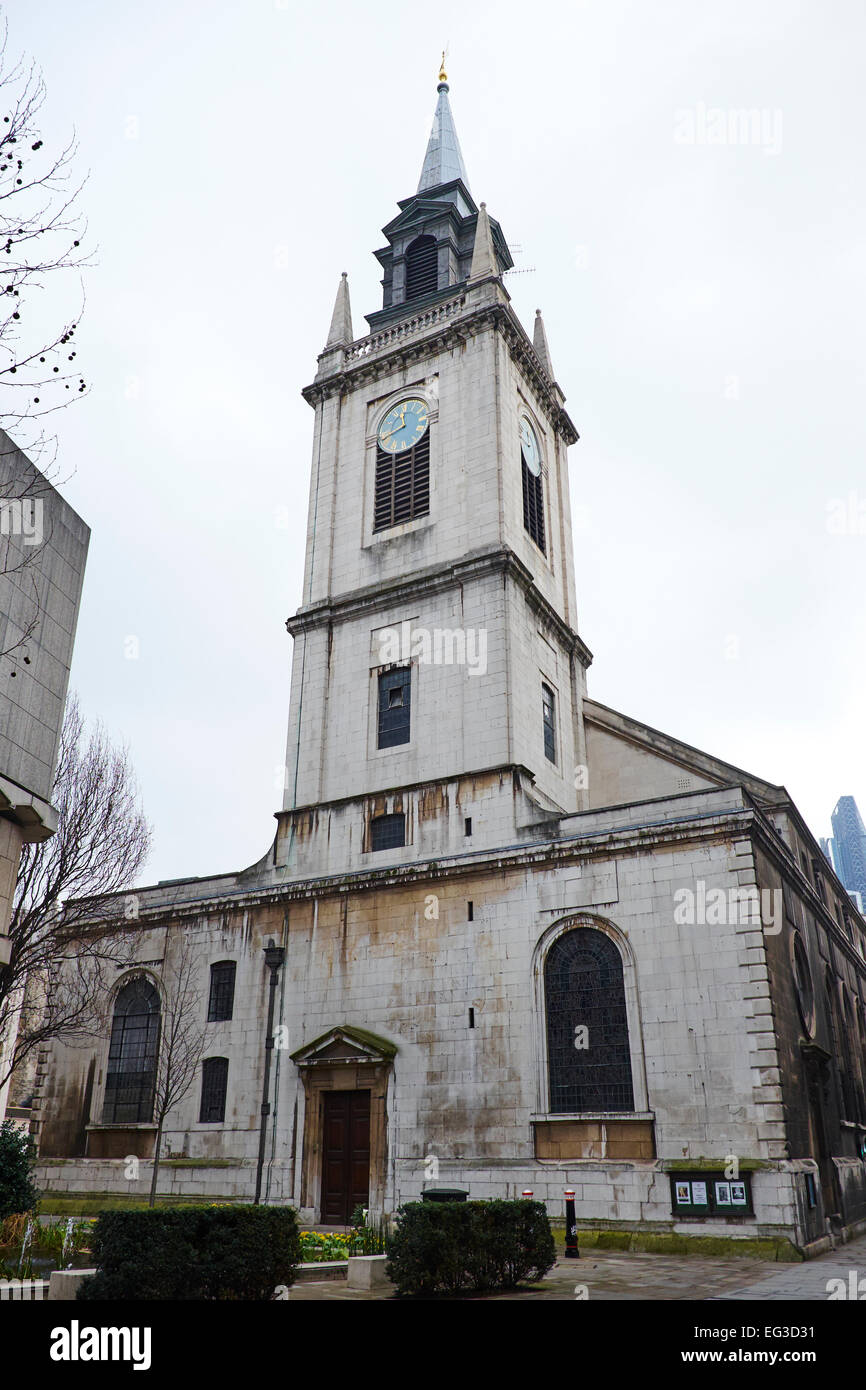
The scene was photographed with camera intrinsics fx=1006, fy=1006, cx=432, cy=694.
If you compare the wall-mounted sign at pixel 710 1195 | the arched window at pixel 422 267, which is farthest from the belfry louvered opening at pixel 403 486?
the wall-mounted sign at pixel 710 1195

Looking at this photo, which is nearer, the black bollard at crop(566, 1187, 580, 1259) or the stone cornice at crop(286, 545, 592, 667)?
the black bollard at crop(566, 1187, 580, 1259)

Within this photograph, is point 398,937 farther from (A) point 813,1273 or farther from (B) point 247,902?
(A) point 813,1273

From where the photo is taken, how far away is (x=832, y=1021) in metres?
29.6

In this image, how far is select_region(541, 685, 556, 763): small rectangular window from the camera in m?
30.9

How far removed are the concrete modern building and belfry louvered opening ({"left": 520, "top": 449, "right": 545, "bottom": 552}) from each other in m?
20.0

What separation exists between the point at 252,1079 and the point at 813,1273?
15.3m

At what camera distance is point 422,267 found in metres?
40.5

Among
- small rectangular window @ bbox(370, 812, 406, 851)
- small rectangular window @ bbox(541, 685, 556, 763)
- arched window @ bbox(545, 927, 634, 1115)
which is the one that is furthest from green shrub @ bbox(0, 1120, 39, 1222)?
small rectangular window @ bbox(541, 685, 556, 763)

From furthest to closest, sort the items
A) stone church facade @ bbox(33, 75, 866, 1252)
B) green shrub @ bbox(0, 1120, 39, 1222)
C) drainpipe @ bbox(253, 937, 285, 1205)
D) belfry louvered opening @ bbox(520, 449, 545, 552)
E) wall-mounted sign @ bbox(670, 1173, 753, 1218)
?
belfry louvered opening @ bbox(520, 449, 545, 552), drainpipe @ bbox(253, 937, 285, 1205), stone church facade @ bbox(33, 75, 866, 1252), wall-mounted sign @ bbox(670, 1173, 753, 1218), green shrub @ bbox(0, 1120, 39, 1222)

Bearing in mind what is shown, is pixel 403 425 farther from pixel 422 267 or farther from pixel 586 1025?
pixel 586 1025

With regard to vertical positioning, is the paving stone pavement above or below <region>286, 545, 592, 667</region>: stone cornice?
below

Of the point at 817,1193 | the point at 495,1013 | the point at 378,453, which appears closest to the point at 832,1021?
the point at 817,1193

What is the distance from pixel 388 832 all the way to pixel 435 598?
7397mm

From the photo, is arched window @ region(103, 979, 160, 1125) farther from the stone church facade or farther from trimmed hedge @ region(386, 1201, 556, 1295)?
trimmed hedge @ region(386, 1201, 556, 1295)
